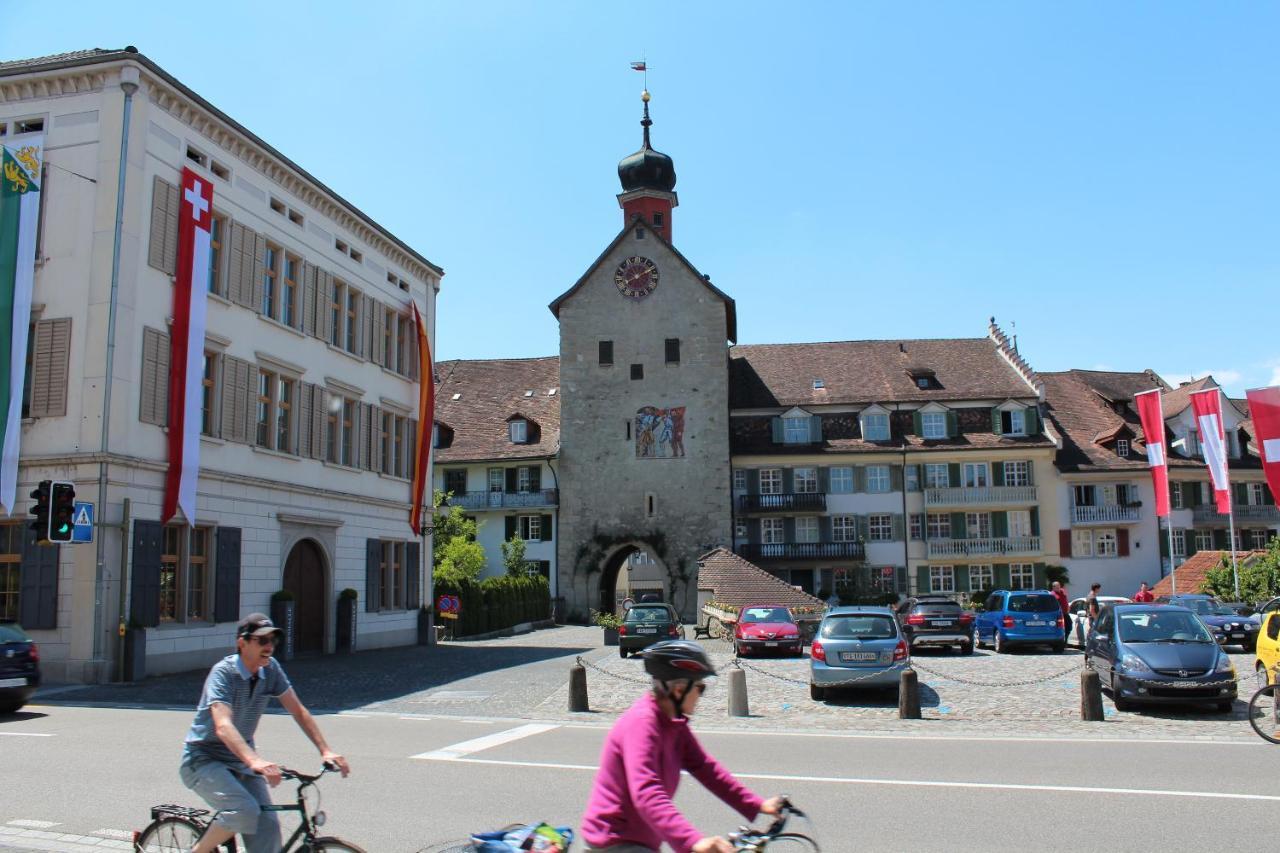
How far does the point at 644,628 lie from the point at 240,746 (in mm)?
24837

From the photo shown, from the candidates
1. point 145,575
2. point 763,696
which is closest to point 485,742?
point 763,696

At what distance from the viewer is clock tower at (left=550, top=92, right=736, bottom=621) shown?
53.5 m

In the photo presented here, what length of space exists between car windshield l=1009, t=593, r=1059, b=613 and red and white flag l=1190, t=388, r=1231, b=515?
12.0 meters

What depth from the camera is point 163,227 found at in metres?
23.7

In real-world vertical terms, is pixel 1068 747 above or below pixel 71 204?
below

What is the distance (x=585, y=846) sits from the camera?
4.52 meters

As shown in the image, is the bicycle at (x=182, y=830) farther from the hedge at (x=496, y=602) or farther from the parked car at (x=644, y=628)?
the hedge at (x=496, y=602)

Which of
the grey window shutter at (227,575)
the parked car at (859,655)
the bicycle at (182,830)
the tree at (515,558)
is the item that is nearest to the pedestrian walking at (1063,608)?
the parked car at (859,655)

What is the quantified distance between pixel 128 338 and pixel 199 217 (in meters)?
3.72

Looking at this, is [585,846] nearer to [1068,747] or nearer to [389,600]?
[1068,747]

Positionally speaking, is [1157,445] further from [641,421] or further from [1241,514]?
[641,421]

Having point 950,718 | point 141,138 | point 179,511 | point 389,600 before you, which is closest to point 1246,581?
point 950,718

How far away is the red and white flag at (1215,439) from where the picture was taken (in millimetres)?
37844

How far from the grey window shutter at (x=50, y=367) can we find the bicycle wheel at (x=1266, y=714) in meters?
20.9
